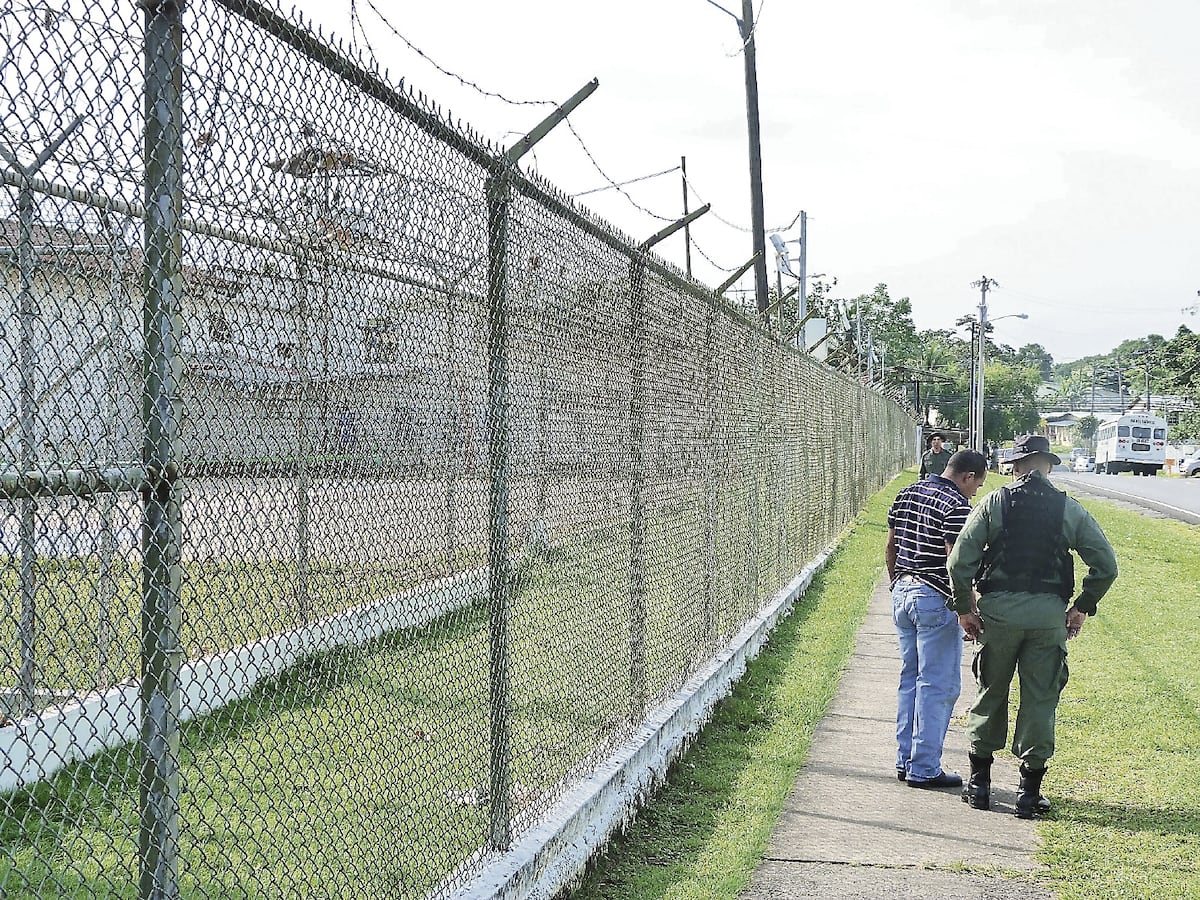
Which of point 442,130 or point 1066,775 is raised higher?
point 442,130

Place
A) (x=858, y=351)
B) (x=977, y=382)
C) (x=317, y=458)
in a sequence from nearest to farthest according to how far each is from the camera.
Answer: (x=317, y=458) < (x=858, y=351) < (x=977, y=382)

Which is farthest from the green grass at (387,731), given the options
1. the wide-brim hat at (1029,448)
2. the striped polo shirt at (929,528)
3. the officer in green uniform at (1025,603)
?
the wide-brim hat at (1029,448)

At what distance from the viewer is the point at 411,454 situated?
11.0ft

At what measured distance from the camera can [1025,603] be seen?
5574 millimetres

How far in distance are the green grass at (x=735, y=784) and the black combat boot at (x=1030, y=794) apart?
1.14 m

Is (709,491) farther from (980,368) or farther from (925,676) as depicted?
(980,368)

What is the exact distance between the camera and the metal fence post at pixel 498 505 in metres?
3.85

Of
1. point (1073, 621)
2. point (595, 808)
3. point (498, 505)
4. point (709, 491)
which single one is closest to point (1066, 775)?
point (1073, 621)

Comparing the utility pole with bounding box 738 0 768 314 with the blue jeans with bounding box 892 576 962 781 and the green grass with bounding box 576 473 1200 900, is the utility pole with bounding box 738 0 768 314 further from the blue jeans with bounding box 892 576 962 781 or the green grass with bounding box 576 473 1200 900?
the blue jeans with bounding box 892 576 962 781

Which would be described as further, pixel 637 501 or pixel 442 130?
pixel 637 501

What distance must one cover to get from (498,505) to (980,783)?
324 cm

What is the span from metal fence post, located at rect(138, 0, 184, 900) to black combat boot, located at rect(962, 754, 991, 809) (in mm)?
4395

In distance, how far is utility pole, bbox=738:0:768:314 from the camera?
64.3ft

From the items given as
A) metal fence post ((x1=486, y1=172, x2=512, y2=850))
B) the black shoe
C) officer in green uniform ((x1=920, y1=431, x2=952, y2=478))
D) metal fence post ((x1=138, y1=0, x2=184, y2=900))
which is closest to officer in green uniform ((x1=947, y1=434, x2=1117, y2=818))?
the black shoe
